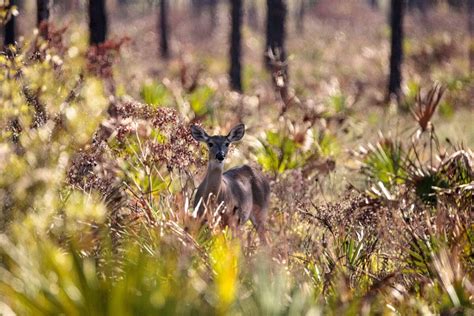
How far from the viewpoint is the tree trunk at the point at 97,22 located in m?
20.0

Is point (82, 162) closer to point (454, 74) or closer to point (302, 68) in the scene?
point (454, 74)

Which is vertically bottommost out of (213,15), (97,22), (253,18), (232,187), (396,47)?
(253,18)

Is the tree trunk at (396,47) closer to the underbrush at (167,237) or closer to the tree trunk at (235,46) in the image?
the tree trunk at (235,46)

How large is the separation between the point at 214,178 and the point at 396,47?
1810 centimetres

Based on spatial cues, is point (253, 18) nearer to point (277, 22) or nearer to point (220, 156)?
point (277, 22)

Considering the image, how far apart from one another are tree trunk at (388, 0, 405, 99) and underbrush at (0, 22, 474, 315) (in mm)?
14054

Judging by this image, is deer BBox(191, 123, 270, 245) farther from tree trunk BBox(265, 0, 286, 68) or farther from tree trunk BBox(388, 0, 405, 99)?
tree trunk BBox(388, 0, 405, 99)

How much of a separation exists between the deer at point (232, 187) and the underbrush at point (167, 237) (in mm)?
230

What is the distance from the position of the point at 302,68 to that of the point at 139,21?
25120 mm

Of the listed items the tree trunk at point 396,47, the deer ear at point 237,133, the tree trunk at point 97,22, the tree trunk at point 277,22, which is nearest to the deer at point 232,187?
the deer ear at point 237,133

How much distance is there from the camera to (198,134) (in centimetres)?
1009

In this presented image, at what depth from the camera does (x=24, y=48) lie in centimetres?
962

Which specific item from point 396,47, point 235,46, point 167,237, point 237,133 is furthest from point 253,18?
point 167,237

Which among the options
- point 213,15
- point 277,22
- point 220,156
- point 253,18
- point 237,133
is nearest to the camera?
point 220,156
